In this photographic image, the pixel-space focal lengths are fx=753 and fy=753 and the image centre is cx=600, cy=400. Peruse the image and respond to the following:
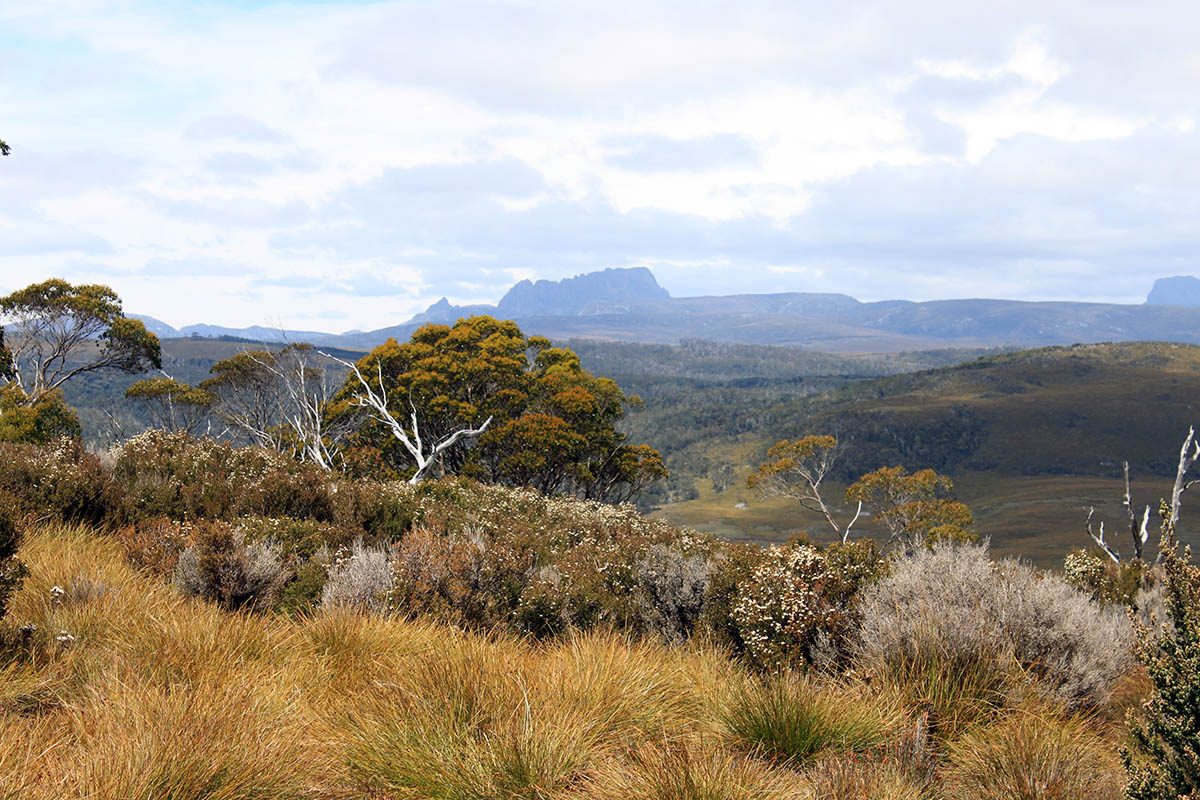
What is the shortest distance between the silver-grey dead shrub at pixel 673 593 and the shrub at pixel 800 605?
62cm

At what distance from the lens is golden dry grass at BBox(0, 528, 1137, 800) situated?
3582mm

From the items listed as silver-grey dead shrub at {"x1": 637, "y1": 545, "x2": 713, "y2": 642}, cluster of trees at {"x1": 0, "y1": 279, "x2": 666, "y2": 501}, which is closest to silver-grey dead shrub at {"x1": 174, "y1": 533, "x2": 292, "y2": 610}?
silver-grey dead shrub at {"x1": 637, "y1": 545, "x2": 713, "y2": 642}

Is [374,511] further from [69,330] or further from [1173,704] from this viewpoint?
[69,330]

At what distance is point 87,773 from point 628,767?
97.3 inches

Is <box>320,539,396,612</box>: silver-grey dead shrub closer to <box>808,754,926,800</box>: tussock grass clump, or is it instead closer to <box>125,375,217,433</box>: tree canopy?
<box>808,754,926,800</box>: tussock grass clump

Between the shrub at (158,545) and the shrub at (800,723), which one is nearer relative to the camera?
the shrub at (800,723)

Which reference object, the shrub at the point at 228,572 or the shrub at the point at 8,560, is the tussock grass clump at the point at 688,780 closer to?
the shrub at the point at 8,560

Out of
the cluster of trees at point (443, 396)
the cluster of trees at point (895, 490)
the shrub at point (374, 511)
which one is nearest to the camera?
the shrub at point (374, 511)

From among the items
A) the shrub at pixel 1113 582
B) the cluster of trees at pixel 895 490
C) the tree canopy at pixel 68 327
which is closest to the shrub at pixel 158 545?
the shrub at pixel 1113 582

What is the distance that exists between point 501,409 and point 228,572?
75.9 ft

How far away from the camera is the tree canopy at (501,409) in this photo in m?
29.2

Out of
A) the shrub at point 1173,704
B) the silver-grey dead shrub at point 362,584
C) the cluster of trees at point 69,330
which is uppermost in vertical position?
the cluster of trees at point 69,330

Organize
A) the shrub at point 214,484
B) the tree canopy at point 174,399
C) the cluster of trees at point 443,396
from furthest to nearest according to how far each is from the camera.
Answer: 1. the tree canopy at point 174,399
2. the cluster of trees at point 443,396
3. the shrub at point 214,484

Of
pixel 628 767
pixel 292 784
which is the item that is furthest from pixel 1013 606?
pixel 292 784
